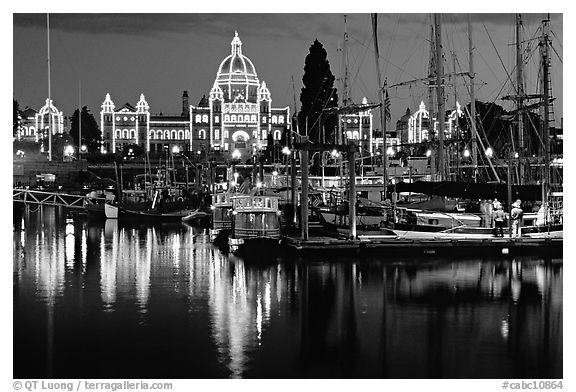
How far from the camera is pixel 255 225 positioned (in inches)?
1002

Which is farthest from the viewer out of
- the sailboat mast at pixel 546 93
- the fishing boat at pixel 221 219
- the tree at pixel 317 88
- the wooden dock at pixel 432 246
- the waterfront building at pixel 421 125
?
the tree at pixel 317 88

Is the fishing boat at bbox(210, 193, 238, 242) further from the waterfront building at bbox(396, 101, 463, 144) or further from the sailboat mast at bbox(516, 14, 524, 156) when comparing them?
the waterfront building at bbox(396, 101, 463, 144)

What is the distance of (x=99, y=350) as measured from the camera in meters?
14.0

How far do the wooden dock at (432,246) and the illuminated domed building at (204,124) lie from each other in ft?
338

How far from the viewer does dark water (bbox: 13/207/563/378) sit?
1330 centimetres

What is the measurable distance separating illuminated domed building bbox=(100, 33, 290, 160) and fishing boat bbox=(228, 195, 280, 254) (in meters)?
102

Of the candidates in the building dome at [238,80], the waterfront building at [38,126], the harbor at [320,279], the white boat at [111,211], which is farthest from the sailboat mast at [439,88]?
the building dome at [238,80]

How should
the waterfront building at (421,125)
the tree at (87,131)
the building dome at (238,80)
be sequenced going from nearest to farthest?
the waterfront building at (421,125)
the tree at (87,131)
the building dome at (238,80)

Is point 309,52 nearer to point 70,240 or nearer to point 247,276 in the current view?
point 70,240

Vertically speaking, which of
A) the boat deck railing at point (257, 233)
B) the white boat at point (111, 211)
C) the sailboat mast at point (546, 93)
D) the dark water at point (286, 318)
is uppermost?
the sailboat mast at point (546, 93)

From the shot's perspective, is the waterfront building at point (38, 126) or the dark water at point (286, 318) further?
the waterfront building at point (38, 126)

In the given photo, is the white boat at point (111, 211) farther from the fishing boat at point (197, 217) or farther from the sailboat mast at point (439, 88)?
the sailboat mast at point (439, 88)

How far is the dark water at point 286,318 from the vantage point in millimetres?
13305

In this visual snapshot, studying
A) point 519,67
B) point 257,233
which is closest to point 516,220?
point 257,233
